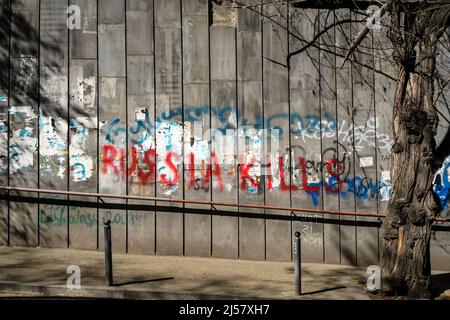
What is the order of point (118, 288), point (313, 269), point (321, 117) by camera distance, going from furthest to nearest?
point (321, 117), point (313, 269), point (118, 288)

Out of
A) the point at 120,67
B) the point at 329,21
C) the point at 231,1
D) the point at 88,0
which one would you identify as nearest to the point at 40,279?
the point at 120,67

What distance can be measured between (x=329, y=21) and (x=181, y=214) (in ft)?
14.8

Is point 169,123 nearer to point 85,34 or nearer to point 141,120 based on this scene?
point 141,120

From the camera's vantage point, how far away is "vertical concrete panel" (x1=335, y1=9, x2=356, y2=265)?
11.3 m

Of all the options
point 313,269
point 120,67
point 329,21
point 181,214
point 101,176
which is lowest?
point 313,269

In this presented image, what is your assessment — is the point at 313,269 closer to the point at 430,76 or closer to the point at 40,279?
the point at 430,76

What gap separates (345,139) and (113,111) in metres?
4.32

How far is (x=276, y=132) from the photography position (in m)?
11.3

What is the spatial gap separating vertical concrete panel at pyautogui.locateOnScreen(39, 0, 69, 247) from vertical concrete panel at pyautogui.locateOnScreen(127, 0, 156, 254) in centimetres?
118

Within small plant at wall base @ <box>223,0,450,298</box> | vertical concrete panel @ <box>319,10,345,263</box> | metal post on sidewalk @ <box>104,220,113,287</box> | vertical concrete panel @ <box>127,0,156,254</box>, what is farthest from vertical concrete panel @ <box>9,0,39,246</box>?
small plant at wall base @ <box>223,0,450,298</box>

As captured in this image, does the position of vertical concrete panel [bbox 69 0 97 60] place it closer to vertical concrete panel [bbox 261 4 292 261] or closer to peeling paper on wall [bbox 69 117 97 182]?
peeling paper on wall [bbox 69 117 97 182]

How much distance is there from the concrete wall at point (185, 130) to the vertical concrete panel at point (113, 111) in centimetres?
3

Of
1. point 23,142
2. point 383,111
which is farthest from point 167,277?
point 383,111

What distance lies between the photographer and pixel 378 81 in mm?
11438
